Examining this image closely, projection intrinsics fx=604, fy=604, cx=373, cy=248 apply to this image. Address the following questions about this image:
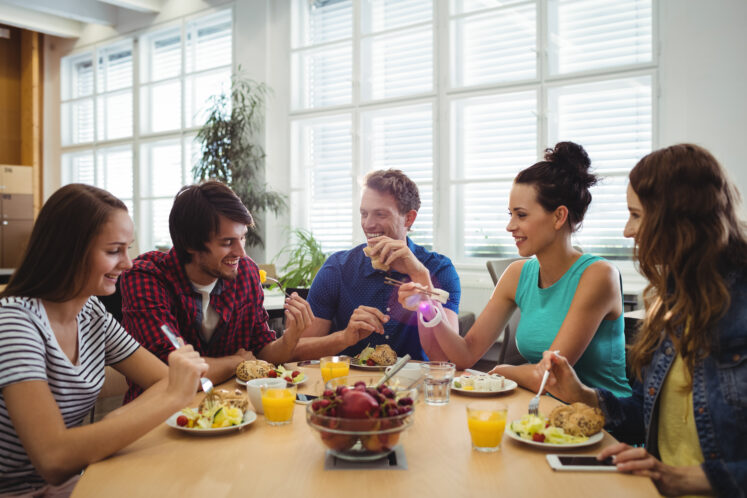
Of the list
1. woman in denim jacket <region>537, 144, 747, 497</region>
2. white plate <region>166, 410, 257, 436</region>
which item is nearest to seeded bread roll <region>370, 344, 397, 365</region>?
white plate <region>166, 410, 257, 436</region>

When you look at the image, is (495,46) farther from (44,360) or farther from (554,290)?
(44,360)

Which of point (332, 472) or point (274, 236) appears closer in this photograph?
point (332, 472)

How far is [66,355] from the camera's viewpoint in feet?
4.63

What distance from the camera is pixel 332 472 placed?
43.0 inches

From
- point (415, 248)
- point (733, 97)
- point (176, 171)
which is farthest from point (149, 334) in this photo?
point (176, 171)

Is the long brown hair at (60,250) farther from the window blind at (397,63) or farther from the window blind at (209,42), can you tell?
the window blind at (209,42)

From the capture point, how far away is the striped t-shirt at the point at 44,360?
1219mm

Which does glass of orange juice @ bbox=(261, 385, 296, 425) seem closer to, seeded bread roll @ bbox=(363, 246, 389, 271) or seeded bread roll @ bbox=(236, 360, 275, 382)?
seeded bread roll @ bbox=(236, 360, 275, 382)

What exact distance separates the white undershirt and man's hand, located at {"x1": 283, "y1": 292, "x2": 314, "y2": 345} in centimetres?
24

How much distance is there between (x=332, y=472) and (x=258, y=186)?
17.9 feet

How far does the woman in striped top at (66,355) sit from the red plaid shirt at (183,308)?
0.25 m

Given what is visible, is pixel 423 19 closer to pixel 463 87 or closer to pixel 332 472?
pixel 463 87

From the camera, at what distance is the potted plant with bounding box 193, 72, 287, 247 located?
6.12 m

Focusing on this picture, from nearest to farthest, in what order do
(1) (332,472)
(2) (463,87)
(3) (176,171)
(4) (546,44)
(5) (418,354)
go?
(1) (332,472) → (5) (418,354) → (4) (546,44) → (2) (463,87) → (3) (176,171)
